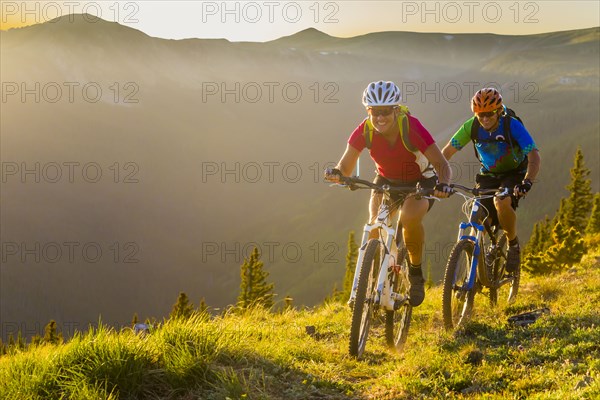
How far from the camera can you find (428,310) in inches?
439

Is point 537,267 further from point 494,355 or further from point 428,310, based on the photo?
point 494,355

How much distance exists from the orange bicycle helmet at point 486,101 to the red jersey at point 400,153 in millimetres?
1365

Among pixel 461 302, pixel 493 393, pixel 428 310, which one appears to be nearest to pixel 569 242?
pixel 428 310

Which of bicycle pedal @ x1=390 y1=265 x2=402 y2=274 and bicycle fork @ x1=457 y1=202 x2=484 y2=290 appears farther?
bicycle fork @ x1=457 y1=202 x2=484 y2=290

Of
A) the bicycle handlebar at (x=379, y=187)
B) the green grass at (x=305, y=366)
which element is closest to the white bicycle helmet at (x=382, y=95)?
the bicycle handlebar at (x=379, y=187)

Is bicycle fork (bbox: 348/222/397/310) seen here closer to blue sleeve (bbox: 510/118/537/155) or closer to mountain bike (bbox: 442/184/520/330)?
mountain bike (bbox: 442/184/520/330)

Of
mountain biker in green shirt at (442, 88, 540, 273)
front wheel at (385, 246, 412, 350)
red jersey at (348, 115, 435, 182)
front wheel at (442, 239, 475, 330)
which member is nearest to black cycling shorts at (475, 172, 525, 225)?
mountain biker in green shirt at (442, 88, 540, 273)

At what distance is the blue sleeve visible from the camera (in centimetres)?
898

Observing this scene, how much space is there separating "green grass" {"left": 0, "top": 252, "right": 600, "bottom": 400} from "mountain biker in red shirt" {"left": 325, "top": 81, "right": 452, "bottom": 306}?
1402 millimetres

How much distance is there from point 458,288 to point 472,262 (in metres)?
0.46

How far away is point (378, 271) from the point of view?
7.58 m

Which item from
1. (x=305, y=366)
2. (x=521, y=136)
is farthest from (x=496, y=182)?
(x=305, y=366)

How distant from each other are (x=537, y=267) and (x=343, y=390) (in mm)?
15992

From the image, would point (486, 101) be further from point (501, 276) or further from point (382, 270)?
point (501, 276)
